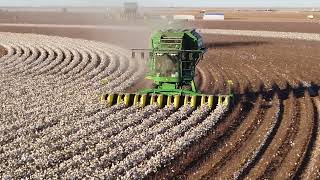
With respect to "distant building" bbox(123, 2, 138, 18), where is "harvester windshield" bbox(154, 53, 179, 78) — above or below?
below

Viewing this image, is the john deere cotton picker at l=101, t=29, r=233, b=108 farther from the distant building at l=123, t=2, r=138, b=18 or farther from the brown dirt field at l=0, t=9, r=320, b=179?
the distant building at l=123, t=2, r=138, b=18

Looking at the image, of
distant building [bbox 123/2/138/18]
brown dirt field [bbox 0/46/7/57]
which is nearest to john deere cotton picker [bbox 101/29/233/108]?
brown dirt field [bbox 0/46/7/57]

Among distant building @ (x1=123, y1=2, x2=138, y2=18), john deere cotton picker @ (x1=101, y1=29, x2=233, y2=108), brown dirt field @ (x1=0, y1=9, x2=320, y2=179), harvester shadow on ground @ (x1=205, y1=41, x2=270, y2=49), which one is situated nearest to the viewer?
brown dirt field @ (x1=0, y1=9, x2=320, y2=179)

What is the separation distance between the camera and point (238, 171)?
40.0ft

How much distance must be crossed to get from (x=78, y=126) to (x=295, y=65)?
19414 millimetres

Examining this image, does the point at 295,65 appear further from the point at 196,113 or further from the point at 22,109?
the point at 22,109

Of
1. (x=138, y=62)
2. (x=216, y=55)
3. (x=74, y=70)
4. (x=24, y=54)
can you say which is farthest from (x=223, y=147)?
(x=24, y=54)

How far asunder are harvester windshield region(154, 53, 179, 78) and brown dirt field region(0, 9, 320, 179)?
9.43ft

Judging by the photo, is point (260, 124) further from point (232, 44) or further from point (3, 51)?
point (232, 44)

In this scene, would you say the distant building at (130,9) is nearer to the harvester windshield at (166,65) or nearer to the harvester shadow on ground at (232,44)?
the harvester shadow on ground at (232,44)

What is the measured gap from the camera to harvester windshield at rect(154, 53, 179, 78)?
61.4 ft

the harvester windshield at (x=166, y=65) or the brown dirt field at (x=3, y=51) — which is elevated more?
the harvester windshield at (x=166, y=65)

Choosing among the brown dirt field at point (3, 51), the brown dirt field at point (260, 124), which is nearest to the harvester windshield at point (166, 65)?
the brown dirt field at point (260, 124)

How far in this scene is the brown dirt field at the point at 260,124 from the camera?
1257cm
